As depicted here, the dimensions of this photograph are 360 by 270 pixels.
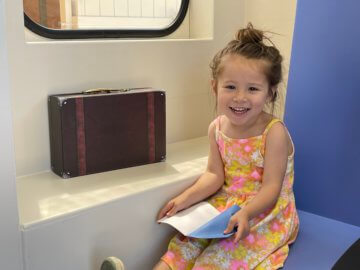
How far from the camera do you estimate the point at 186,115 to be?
1.62 metres

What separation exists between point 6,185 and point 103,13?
762mm

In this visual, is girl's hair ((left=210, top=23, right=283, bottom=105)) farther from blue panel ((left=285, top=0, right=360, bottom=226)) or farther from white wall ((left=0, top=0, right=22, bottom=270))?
white wall ((left=0, top=0, right=22, bottom=270))

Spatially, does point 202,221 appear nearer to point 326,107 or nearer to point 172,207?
point 172,207

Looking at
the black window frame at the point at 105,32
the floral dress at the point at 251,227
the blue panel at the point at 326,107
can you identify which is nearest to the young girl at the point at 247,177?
the floral dress at the point at 251,227

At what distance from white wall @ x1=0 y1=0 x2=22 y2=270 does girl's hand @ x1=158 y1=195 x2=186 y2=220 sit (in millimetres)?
371

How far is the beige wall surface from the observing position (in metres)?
1.21

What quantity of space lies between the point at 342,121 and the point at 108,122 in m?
0.61

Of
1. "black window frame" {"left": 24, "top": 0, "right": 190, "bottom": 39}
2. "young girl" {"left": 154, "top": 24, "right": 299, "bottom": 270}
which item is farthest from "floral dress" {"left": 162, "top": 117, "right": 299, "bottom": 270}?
"black window frame" {"left": 24, "top": 0, "right": 190, "bottom": 39}

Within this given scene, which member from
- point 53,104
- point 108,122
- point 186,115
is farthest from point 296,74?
point 53,104

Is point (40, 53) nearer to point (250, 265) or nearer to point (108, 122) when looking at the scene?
point (108, 122)

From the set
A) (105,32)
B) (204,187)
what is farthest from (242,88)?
(105,32)

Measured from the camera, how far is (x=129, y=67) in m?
1.41

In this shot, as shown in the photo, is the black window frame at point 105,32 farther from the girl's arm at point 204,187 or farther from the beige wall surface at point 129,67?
the girl's arm at point 204,187

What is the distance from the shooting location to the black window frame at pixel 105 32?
1.30m
